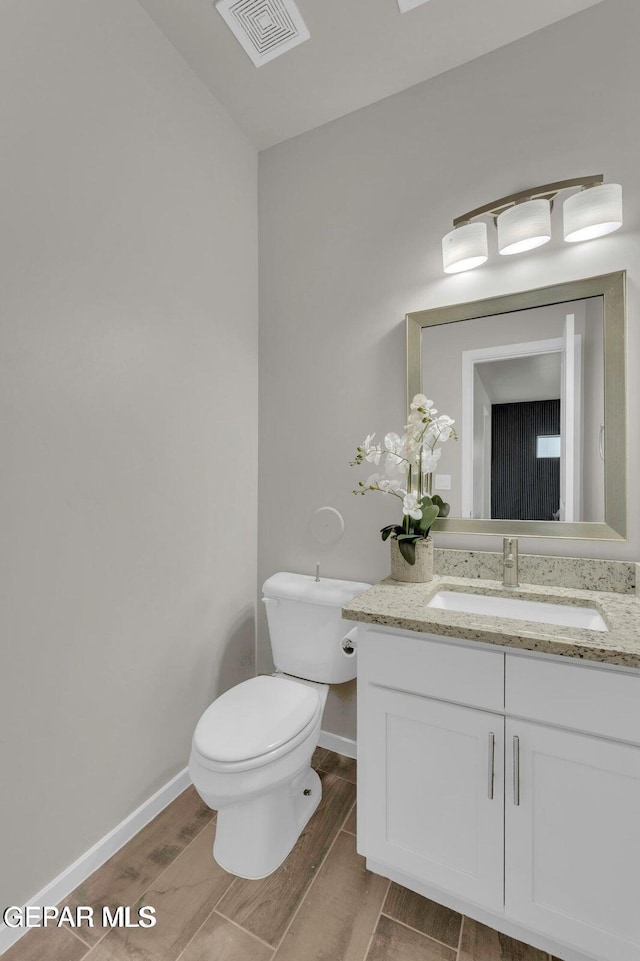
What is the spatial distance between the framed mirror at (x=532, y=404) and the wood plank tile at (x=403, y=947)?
1.14 metres

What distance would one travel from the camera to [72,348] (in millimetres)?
1275

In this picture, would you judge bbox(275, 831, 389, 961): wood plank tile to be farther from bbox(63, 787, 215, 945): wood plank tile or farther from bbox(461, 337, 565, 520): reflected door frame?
bbox(461, 337, 565, 520): reflected door frame

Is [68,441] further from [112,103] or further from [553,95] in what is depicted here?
[553,95]

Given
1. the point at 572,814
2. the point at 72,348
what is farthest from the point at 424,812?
the point at 72,348

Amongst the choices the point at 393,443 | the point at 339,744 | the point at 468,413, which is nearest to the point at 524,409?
the point at 468,413

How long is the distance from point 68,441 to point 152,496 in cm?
35

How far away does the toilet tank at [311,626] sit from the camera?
5.41ft

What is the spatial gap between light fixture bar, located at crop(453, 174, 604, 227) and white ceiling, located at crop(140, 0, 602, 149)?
564 millimetres

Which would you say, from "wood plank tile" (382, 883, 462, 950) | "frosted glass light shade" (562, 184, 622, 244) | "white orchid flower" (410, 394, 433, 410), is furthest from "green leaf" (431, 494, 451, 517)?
"wood plank tile" (382, 883, 462, 950)

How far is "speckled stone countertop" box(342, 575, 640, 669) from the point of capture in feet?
3.16

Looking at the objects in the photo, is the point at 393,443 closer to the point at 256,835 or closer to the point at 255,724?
the point at 255,724

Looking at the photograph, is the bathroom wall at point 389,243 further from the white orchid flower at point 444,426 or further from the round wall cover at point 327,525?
the white orchid flower at point 444,426

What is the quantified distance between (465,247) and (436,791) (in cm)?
169

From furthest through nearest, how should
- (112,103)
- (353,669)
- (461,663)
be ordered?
(353,669) < (112,103) < (461,663)
